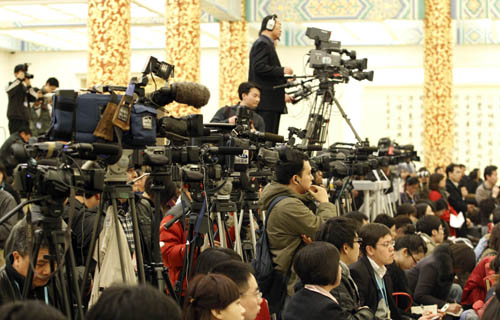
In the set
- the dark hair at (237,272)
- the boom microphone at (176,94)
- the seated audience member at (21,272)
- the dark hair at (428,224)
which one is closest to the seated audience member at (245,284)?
the dark hair at (237,272)

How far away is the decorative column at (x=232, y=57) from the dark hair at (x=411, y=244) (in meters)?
8.33

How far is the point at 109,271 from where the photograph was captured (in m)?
3.66

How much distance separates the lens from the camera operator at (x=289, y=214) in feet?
15.4

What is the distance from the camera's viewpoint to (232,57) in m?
14.3

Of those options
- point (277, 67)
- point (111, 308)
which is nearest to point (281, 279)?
point (111, 308)

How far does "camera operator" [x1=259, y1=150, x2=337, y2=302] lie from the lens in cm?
470

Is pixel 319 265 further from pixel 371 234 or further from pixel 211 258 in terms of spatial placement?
pixel 371 234

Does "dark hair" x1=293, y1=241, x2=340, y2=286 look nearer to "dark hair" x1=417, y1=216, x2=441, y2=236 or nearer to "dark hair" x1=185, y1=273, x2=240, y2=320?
"dark hair" x1=185, y1=273, x2=240, y2=320

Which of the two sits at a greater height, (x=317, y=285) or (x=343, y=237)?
(x=343, y=237)

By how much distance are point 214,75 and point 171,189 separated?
517 inches

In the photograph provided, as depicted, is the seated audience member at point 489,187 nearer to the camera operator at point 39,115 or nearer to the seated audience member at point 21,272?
the camera operator at point 39,115

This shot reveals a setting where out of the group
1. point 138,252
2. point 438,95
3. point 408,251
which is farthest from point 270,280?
point 438,95

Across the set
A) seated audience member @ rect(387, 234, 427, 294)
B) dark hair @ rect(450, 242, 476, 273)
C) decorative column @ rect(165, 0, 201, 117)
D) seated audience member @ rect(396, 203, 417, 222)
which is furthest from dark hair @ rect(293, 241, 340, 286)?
decorative column @ rect(165, 0, 201, 117)

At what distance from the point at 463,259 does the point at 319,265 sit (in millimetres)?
2874
